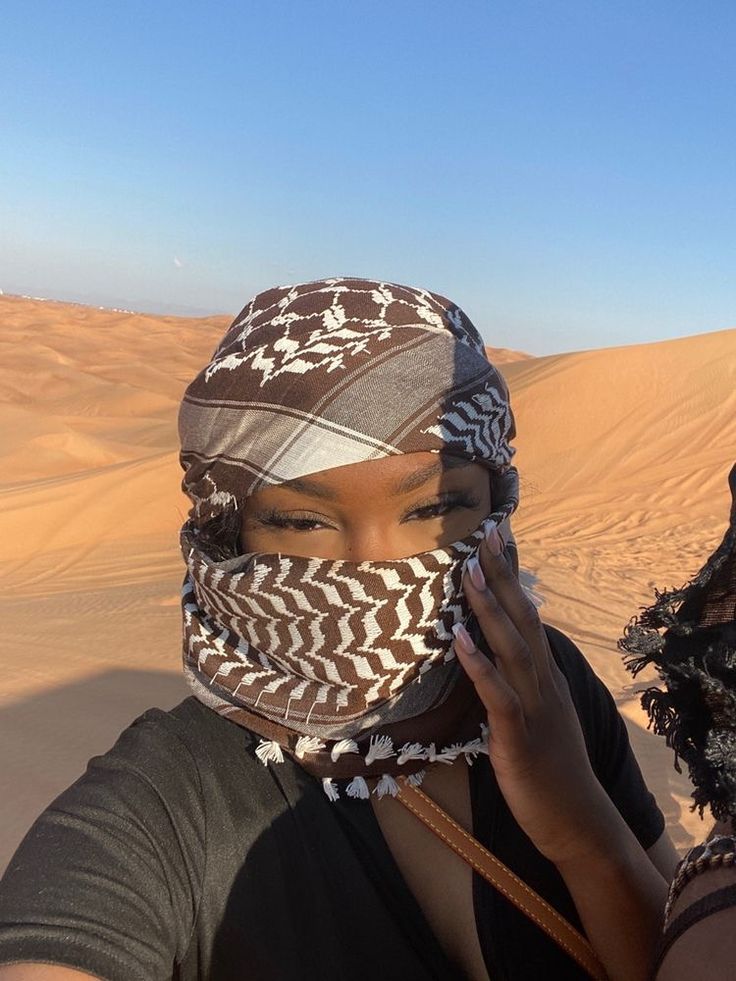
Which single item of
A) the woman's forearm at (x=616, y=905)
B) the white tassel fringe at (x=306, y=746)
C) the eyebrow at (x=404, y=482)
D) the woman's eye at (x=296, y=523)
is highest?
the eyebrow at (x=404, y=482)

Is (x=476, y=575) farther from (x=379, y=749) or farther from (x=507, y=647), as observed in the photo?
(x=379, y=749)

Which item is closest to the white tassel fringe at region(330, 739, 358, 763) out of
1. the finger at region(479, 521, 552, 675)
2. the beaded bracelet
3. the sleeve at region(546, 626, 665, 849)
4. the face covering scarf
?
the face covering scarf

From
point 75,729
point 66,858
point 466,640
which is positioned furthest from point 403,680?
point 75,729

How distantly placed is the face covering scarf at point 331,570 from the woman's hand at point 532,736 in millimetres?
166

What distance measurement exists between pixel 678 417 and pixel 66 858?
13.3 m

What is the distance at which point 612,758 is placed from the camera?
155 cm

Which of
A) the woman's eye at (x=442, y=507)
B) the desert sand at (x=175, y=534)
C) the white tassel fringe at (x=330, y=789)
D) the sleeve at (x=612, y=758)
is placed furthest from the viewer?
the desert sand at (x=175, y=534)

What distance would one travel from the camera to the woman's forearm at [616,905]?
1212mm

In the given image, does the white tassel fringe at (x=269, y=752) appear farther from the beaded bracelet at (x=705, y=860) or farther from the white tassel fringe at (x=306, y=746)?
the beaded bracelet at (x=705, y=860)

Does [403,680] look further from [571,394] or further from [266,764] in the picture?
[571,394]

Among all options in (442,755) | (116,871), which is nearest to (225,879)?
(116,871)

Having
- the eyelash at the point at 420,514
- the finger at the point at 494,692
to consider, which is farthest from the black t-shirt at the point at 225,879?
the eyelash at the point at 420,514

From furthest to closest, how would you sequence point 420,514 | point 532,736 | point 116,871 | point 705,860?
point 420,514
point 532,736
point 116,871
point 705,860

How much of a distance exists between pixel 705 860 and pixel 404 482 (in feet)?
2.44
